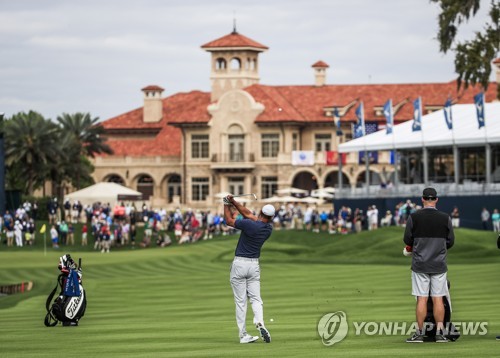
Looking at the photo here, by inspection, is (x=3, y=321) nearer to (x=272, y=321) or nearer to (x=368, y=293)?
(x=272, y=321)

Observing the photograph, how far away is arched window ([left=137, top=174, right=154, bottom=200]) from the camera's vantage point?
113 metres

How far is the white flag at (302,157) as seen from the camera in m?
106

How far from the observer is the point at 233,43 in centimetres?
11462

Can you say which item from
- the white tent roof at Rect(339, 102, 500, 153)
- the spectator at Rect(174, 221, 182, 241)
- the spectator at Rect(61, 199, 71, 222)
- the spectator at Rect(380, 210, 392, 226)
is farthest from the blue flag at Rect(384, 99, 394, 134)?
the spectator at Rect(61, 199, 71, 222)

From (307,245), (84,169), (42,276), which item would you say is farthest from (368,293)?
(84,169)

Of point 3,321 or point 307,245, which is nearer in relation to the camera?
point 3,321

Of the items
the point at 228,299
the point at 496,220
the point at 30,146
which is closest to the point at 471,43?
the point at 496,220

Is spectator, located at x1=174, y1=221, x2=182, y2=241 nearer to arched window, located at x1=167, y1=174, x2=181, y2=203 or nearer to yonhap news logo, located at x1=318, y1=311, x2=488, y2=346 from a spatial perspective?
arched window, located at x1=167, y1=174, x2=181, y2=203

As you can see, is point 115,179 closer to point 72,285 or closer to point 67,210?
point 67,210

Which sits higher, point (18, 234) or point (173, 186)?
point (173, 186)

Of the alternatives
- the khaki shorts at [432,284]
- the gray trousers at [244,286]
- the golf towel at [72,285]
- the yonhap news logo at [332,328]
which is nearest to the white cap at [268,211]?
the gray trousers at [244,286]

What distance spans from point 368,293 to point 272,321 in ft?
27.8

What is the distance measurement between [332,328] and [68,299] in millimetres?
4996

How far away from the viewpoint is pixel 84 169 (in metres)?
104
